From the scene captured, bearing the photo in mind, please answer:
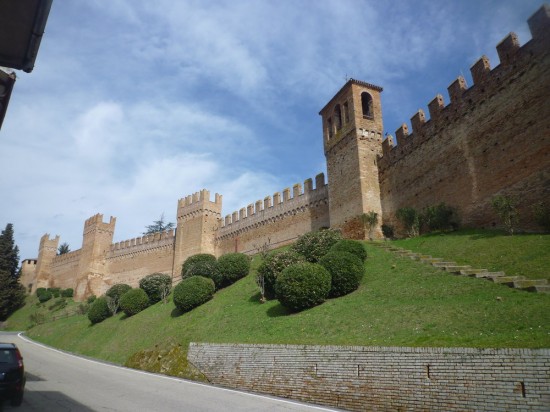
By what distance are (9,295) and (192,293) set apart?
111ft

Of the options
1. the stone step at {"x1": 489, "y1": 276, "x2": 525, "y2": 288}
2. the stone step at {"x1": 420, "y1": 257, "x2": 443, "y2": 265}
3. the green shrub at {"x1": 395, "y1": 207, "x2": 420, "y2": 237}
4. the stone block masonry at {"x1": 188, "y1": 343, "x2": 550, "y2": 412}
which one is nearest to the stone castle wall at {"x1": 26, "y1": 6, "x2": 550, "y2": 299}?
the green shrub at {"x1": 395, "y1": 207, "x2": 420, "y2": 237}

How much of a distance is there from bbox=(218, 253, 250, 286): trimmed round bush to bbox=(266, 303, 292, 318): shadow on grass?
286 inches

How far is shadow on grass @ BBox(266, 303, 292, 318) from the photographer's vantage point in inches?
583

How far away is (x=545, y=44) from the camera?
47.9 feet

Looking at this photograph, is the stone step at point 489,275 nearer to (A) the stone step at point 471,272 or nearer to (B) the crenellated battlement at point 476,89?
(A) the stone step at point 471,272

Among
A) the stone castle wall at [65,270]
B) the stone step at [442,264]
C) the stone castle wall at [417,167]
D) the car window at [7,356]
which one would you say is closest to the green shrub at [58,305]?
the stone castle wall at [65,270]

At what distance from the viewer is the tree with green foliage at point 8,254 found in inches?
1709

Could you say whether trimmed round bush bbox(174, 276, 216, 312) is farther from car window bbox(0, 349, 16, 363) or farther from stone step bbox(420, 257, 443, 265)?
car window bbox(0, 349, 16, 363)

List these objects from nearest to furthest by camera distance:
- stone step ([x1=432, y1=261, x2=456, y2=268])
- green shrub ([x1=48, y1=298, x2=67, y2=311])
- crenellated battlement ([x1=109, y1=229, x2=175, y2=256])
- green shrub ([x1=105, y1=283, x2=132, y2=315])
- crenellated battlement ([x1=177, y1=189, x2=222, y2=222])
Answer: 1. stone step ([x1=432, y1=261, x2=456, y2=268])
2. green shrub ([x1=105, y1=283, x2=132, y2=315])
3. crenellated battlement ([x1=177, y1=189, x2=222, y2=222])
4. crenellated battlement ([x1=109, y1=229, x2=175, y2=256])
5. green shrub ([x1=48, y1=298, x2=67, y2=311])

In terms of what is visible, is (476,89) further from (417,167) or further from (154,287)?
(154,287)

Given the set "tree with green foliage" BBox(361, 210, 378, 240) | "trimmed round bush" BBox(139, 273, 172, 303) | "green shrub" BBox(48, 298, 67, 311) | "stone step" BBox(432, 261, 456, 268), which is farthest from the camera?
"green shrub" BBox(48, 298, 67, 311)

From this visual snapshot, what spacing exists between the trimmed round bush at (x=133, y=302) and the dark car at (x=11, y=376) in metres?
17.5

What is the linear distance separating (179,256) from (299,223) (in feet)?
48.2

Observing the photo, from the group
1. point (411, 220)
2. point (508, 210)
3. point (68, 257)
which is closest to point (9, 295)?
point (68, 257)
